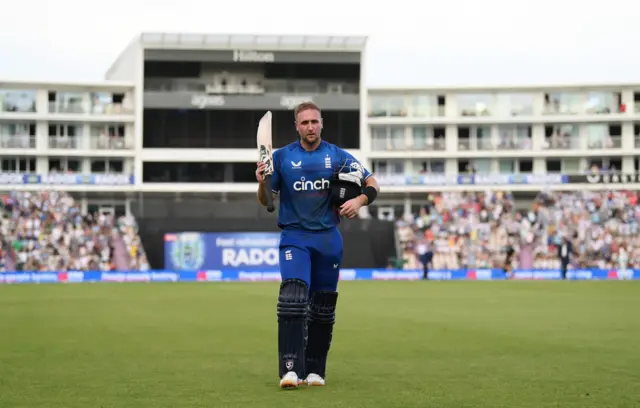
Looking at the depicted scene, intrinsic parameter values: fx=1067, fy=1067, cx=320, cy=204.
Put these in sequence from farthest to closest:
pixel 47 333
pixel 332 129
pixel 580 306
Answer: pixel 332 129, pixel 580 306, pixel 47 333

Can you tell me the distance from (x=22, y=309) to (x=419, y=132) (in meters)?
57.7

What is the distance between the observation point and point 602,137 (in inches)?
3159

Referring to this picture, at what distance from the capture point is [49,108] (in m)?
76.2

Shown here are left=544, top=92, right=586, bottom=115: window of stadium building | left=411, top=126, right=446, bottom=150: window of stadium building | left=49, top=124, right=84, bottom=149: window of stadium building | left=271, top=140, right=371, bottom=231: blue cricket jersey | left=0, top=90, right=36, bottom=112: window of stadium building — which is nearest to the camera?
left=271, top=140, right=371, bottom=231: blue cricket jersey

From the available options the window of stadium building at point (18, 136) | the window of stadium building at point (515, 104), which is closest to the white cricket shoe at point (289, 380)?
the window of stadium building at point (18, 136)

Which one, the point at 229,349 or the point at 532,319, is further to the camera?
the point at 532,319

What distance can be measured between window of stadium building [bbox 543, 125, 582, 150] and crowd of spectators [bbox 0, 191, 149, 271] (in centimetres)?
3367

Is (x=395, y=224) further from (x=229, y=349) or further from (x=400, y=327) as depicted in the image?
(x=229, y=349)

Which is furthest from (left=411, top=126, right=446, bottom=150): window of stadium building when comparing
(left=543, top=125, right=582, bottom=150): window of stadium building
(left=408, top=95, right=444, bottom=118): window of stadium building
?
(left=543, top=125, right=582, bottom=150): window of stadium building

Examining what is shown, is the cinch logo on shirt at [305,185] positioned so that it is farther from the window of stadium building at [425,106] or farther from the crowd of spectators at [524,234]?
the window of stadium building at [425,106]

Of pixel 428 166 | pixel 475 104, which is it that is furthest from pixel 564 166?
pixel 428 166

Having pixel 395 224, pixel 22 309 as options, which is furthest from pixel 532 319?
pixel 395 224

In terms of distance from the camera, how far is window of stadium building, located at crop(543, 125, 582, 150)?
80000mm

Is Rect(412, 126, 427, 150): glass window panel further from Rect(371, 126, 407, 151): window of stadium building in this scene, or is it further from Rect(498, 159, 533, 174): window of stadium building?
Rect(498, 159, 533, 174): window of stadium building
